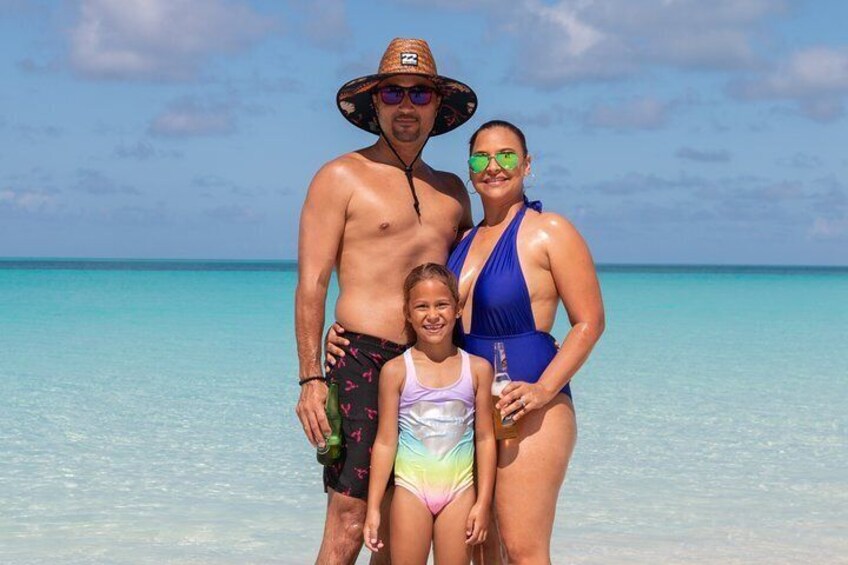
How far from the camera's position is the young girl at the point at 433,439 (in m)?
3.90

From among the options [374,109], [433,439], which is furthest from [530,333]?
[374,109]

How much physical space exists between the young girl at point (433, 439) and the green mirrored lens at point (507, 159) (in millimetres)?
435

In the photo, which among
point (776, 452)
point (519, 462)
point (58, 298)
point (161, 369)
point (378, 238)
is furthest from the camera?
point (58, 298)

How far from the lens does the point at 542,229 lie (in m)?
3.90

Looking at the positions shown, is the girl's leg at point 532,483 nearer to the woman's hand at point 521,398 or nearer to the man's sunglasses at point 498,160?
the woman's hand at point 521,398

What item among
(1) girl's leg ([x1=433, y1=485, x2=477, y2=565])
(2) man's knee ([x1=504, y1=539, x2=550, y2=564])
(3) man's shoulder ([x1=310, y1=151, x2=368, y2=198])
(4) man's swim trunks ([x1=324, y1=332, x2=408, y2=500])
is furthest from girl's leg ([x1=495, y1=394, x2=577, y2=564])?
(3) man's shoulder ([x1=310, y1=151, x2=368, y2=198])

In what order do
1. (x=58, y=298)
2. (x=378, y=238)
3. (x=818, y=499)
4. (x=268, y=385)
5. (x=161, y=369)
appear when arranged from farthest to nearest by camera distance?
(x=58, y=298) → (x=161, y=369) → (x=268, y=385) → (x=818, y=499) → (x=378, y=238)

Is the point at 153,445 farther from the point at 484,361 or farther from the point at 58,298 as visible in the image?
the point at 58,298

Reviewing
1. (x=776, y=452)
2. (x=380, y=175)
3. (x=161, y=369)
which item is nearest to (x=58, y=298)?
(x=161, y=369)

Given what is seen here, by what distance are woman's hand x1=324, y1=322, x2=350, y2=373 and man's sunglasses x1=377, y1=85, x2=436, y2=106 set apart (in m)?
0.90

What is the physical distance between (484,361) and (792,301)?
3292 centimetres

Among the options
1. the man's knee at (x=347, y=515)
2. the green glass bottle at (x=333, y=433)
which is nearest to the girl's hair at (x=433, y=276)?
the green glass bottle at (x=333, y=433)

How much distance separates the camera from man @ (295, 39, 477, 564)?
4.18 meters

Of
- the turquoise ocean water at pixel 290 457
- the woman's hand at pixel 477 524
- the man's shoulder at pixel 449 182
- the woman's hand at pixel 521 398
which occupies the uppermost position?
the man's shoulder at pixel 449 182
